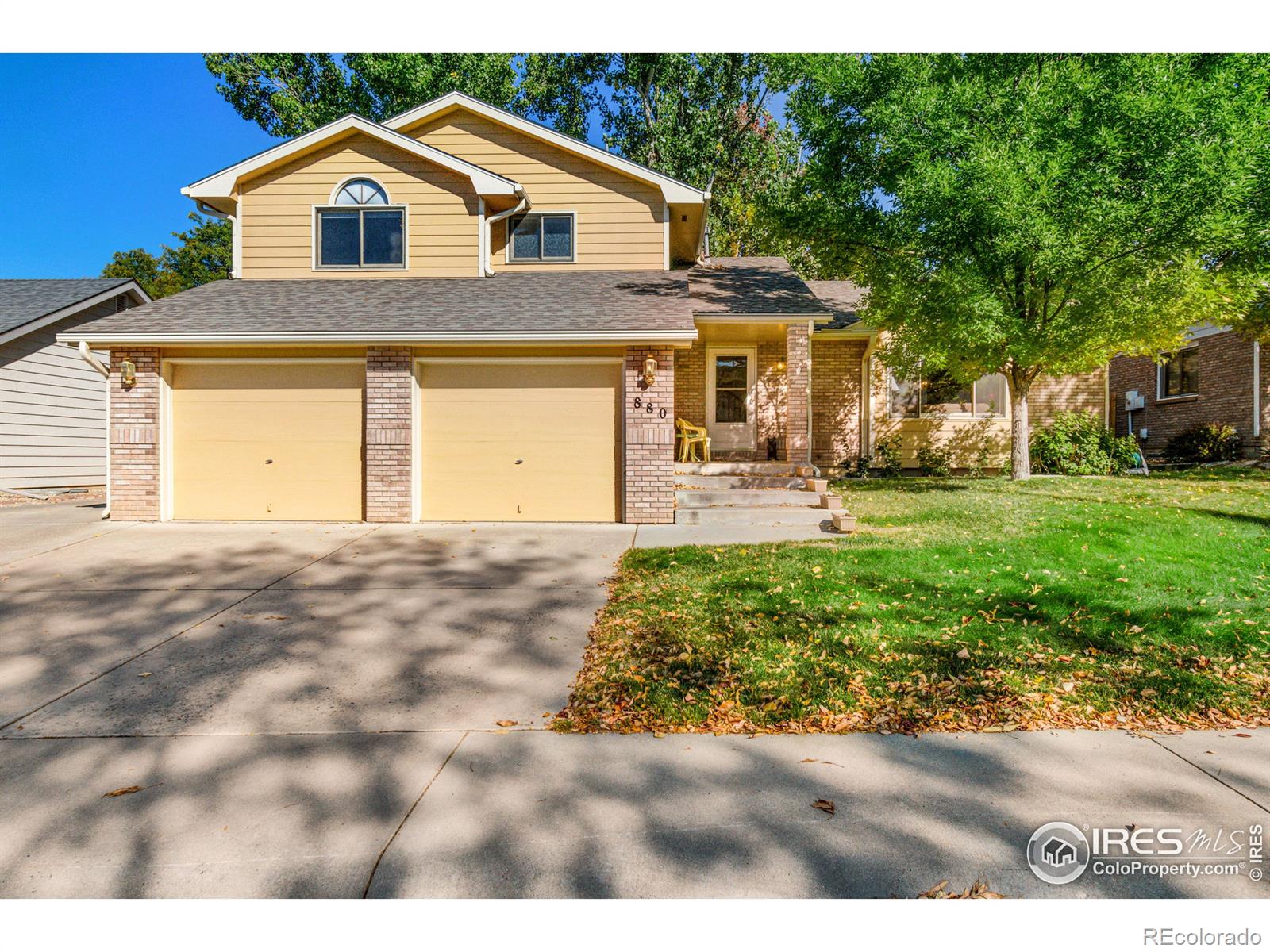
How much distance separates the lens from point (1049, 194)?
9.72 meters

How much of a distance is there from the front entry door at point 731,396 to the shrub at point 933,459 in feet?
14.0

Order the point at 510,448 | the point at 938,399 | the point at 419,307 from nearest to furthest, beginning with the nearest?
the point at 510,448, the point at 419,307, the point at 938,399

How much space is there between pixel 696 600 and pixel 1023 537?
4.35m

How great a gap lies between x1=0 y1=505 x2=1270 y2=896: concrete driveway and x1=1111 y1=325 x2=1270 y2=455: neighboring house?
13.8m

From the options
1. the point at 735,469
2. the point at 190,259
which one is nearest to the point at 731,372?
the point at 735,469

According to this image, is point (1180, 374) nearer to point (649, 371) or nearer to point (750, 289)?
point (750, 289)

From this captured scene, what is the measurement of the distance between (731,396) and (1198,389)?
13.0 metres

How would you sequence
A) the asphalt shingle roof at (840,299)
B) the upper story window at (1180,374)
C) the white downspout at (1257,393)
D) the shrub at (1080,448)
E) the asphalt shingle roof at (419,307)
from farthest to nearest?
the upper story window at (1180,374)
the white downspout at (1257,393)
the asphalt shingle roof at (840,299)
the shrub at (1080,448)
the asphalt shingle roof at (419,307)

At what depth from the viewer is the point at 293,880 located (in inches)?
96.7

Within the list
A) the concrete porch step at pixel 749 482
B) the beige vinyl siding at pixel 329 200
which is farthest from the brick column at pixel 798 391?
the beige vinyl siding at pixel 329 200

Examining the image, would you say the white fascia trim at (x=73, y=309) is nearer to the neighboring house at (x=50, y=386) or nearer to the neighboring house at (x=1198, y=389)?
the neighboring house at (x=50, y=386)

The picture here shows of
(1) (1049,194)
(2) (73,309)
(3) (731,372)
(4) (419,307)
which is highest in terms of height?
(1) (1049,194)

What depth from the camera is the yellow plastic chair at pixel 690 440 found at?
40.5ft

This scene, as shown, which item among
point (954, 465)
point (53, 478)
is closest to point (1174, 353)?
point (954, 465)
